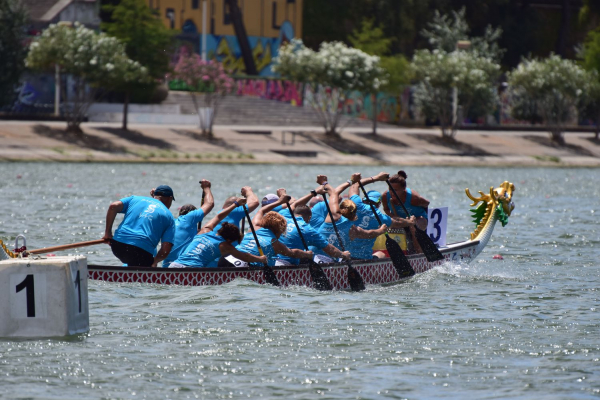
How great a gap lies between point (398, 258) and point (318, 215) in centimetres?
143

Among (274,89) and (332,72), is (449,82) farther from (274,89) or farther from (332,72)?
(274,89)

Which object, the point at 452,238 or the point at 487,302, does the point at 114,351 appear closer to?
the point at 487,302

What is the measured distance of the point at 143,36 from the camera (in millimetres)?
56219

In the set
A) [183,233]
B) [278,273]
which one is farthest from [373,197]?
[183,233]

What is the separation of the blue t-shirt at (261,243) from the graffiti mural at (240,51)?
56575mm

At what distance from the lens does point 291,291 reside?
15.2m

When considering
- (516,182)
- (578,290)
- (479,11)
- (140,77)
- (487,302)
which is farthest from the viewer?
(479,11)

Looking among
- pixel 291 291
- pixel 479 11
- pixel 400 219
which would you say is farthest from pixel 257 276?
pixel 479 11

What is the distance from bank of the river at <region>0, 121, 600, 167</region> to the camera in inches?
1912

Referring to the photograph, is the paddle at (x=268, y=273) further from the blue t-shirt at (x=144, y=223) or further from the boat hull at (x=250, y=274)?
the blue t-shirt at (x=144, y=223)

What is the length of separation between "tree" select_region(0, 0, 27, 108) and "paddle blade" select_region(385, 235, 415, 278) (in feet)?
132

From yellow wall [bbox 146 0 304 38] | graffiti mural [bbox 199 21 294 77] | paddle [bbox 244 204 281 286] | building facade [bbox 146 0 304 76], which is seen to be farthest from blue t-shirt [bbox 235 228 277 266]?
graffiti mural [bbox 199 21 294 77]

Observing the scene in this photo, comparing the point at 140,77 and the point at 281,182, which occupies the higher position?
the point at 140,77

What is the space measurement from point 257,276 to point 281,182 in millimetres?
25069
